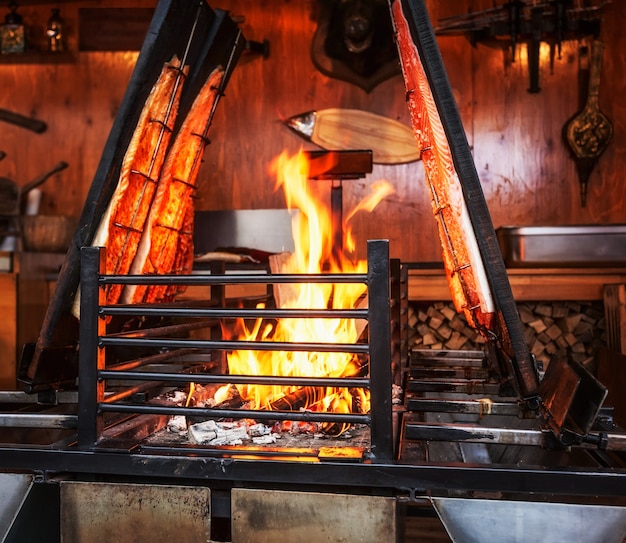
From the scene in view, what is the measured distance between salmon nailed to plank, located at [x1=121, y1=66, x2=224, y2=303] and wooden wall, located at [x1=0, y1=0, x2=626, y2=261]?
10.7ft

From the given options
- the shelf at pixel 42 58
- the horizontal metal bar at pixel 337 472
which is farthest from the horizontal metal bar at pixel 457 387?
the shelf at pixel 42 58

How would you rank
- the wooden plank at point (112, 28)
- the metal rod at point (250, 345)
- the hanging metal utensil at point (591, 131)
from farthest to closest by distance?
1. the wooden plank at point (112, 28)
2. the hanging metal utensil at point (591, 131)
3. the metal rod at point (250, 345)

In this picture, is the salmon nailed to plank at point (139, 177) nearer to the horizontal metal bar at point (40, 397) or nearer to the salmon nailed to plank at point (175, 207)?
the salmon nailed to plank at point (175, 207)

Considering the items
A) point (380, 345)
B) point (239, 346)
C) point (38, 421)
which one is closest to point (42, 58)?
point (38, 421)

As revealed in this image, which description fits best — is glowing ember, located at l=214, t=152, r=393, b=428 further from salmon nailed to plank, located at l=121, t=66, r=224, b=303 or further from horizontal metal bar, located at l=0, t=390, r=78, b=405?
horizontal metal bar, located at l=0, t=390, r=78, b=405

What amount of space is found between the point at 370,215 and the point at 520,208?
1.47 m

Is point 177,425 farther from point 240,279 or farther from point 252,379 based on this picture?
point 240,279

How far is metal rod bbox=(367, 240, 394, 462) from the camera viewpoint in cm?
180

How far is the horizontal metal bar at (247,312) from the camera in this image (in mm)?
1829

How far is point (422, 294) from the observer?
501 cm

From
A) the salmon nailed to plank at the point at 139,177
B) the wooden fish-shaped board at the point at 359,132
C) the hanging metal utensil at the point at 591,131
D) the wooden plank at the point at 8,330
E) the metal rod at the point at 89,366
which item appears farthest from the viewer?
the wooden fish-shaped board at the point at 359,132

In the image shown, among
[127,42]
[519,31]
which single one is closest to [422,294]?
[519,31]

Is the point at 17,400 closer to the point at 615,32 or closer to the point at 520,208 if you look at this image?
the point at 520,208

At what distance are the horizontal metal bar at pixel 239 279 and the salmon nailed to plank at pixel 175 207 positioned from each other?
0.76m
